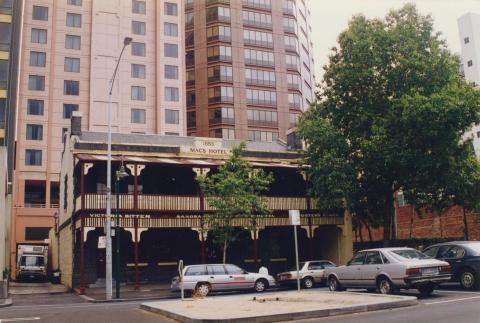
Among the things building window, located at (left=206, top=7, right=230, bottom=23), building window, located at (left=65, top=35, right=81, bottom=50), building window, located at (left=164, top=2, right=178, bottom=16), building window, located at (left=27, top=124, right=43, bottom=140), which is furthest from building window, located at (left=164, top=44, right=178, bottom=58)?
building window, located at (left=27, top=124, right=43, bottom=140)

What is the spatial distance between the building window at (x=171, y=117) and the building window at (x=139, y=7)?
525 inches

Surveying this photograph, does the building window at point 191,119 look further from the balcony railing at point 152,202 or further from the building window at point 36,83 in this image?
the balcony railing at point 152,202

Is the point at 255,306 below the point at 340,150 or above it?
below

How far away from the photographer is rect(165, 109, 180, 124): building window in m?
62.9

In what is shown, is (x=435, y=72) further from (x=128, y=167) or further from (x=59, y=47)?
(x=59, y=47)

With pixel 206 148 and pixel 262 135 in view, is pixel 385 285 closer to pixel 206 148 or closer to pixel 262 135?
pixel 206 148

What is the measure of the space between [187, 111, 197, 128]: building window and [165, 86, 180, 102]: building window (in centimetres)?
891

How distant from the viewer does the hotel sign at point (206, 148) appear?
32469 millimetres

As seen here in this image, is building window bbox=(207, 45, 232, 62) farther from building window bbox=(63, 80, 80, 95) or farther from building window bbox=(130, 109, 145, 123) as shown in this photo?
building window bbox=(63, 80, 80, 95)

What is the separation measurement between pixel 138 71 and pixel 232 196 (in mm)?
40063

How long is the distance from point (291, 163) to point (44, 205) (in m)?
36.1

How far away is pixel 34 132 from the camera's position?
59.5 m

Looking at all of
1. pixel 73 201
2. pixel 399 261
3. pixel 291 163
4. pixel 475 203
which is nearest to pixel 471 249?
pixel 399 261

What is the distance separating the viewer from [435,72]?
28062mm
